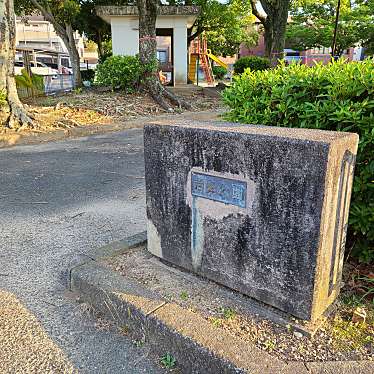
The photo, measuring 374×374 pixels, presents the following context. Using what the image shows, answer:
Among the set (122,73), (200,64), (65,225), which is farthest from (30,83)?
(200,64)

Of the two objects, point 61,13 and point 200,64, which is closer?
point 61,13

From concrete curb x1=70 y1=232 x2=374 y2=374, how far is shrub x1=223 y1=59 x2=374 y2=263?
103cm

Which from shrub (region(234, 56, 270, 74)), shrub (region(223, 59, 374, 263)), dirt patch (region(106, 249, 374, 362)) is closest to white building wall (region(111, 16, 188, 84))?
shrub (region(234, 56, 270, 74))

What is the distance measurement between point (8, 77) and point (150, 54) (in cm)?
507

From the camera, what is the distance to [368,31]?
2753cm

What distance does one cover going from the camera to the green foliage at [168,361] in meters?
2.12

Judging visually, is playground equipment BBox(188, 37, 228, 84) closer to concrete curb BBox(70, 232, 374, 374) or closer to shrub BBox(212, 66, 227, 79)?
shrub BBox(212, 66, 227, 79)

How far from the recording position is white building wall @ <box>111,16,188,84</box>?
57.3ft

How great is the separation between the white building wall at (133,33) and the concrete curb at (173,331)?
645 inches

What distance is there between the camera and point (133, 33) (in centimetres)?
1759

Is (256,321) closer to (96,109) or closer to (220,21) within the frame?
(96,109)

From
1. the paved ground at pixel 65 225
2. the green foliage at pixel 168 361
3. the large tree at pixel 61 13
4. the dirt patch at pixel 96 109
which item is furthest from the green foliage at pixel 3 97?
the large tree at pixel 61 13

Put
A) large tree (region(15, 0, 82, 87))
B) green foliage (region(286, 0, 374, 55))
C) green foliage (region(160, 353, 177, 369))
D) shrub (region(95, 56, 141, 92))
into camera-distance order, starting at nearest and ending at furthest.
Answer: green foliage (region(160, 353, 177, 369))
shrub (region(95, 56, 141, 92))
large tree (region(15, 0, 82, 87))
green foliage (region(286, 0, 374, 55))

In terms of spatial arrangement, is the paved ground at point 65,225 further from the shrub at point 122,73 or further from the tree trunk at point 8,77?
the shrub at point 122,73
